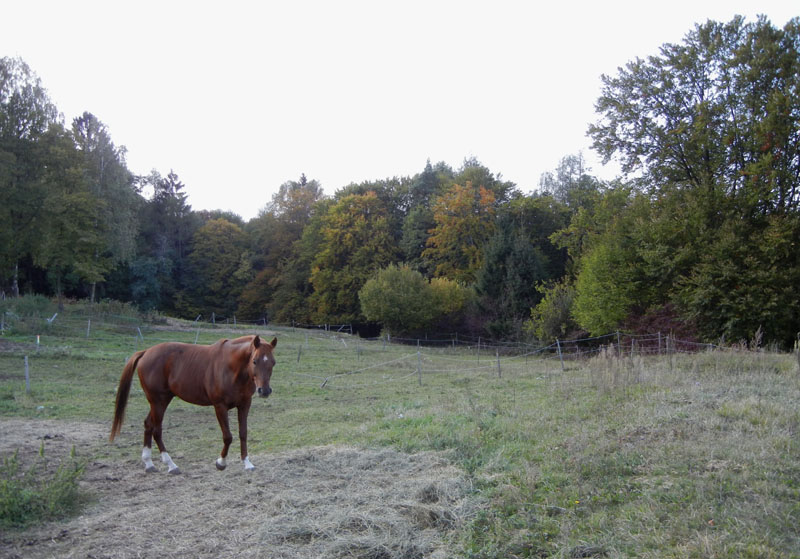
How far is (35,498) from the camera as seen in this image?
17.1ft

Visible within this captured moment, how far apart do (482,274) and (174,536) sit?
34.8 m

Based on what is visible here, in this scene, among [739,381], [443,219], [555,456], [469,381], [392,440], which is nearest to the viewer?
[555,456]

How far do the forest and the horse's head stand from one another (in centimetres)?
2044

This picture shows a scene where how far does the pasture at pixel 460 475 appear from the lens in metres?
4.26

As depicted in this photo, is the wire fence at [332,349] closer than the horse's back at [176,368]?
No

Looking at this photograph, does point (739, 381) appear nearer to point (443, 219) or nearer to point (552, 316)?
point (552, 316)

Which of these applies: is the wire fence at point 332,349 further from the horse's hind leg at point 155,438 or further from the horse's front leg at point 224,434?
the horse's front leg at point 224,434

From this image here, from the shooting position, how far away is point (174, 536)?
15.4 feet

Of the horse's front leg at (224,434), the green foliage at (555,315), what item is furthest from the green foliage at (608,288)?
the horse's front leg at (224,434)

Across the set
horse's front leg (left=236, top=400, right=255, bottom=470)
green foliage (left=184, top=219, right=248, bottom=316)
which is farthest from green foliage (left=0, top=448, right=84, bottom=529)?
green foliage (left=184, top=219, right=248, bottom=316)

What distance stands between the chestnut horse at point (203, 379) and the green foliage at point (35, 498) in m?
1.31

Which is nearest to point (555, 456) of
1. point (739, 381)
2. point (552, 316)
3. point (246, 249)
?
point (739, 381)

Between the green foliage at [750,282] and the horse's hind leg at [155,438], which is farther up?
the green foliage at [750,282]

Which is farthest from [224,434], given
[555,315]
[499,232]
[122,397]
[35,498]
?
[499,232]
